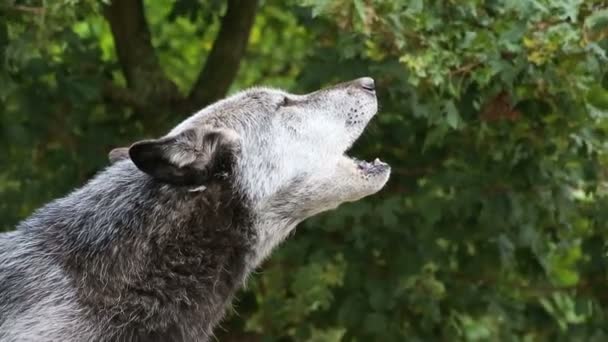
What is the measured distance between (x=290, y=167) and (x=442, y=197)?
2349 millimetres

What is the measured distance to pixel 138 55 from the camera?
8594 mm

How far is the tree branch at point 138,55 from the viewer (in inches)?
335

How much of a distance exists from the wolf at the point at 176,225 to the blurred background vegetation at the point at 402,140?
810 mm

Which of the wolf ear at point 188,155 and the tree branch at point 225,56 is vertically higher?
the wolf ear at point 188,155

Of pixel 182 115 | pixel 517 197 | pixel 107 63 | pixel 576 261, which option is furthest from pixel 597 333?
pixel 107 63

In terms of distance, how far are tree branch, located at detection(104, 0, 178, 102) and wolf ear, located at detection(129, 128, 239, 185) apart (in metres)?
2.88

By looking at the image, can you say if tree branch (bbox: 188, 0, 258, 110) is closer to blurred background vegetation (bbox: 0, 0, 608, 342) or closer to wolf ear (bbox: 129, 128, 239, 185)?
blurred background vegetation (bbox: 0, 0, 608, 342)

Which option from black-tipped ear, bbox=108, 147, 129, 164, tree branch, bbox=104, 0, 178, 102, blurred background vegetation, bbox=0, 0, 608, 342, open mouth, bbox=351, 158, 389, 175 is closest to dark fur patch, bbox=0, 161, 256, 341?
black-tipped ear, bbox=108, 147, 129, 164

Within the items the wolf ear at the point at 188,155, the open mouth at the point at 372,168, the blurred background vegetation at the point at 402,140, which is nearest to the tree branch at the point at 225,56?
the blurred background vegetation at the point at 402,140

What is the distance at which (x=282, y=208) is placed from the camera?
19.2 feet

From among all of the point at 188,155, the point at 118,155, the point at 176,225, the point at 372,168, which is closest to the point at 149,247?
the point at 176,225

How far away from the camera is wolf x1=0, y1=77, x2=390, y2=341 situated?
5.45 meters

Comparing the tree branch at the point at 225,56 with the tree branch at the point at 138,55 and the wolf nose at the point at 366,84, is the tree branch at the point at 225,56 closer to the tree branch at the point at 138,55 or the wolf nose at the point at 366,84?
the tree branch at the point at 138,55

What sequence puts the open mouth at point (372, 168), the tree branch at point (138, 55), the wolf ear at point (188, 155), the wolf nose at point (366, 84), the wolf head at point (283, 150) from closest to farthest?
the wolf ear at point (188, 155) < the wolf head at point (283, 150) < the open mouth at point (372, 168) < the wolf nose at point (366, 84) < the tree branch at point (138, 55)
